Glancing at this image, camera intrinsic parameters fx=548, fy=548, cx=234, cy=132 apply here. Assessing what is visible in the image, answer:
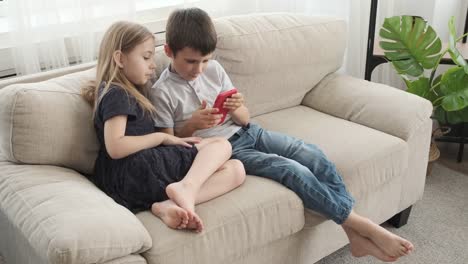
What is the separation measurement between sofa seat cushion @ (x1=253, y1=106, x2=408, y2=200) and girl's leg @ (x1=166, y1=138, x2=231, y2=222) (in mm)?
406

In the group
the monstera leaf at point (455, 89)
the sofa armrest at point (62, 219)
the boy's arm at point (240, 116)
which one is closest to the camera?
the sofa armrest at point (62, 219)

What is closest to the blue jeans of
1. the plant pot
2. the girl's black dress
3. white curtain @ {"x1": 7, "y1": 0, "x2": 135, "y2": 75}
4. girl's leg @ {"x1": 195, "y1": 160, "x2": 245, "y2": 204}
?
girl's leg @ {"x1": 195, "y1": 160, "x2": 245, "y2": 204}

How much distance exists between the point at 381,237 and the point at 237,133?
0.62 m

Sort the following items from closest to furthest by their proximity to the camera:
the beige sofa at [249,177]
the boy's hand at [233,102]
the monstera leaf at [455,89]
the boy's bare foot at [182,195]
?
the beige sofa at [249,177], the boy's bare foot at [182,195], the boy's hand at [233,102], the monstera leaf at [455,89]

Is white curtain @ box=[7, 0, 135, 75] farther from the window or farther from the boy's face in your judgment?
the boy's face

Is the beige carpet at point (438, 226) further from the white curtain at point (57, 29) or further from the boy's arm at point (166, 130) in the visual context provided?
the white curtain at point (57, 29)

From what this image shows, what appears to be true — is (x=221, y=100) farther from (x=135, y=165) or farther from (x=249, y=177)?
(x=135, y=165)

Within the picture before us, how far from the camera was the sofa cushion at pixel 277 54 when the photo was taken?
7.22 feet

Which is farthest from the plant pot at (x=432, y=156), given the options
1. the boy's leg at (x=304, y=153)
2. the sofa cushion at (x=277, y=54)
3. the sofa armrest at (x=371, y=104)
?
the boy's leg at (x=304, y=153)

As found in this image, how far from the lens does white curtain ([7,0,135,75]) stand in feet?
6.98

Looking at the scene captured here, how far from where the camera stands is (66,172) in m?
1.70

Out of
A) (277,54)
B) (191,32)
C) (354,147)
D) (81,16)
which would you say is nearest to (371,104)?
(354,147)

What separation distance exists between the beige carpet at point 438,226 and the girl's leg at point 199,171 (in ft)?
2.13

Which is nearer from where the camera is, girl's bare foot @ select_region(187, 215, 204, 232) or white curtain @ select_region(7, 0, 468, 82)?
girl's bare foot @ select_region(187, 215, 204, 232)
